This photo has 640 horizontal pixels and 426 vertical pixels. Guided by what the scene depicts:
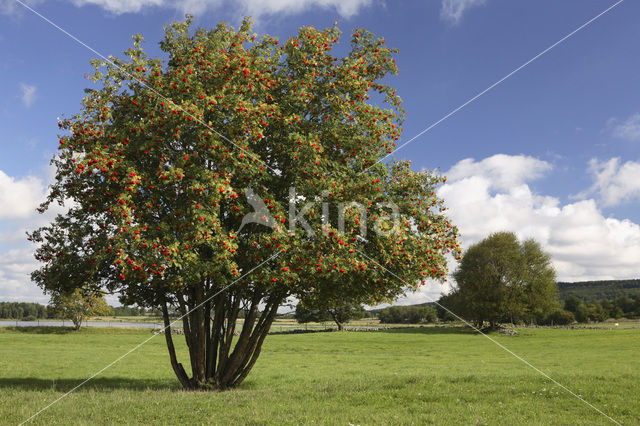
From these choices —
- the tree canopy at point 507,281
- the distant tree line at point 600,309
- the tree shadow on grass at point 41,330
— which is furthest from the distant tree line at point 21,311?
the distant tree line at point 600,309

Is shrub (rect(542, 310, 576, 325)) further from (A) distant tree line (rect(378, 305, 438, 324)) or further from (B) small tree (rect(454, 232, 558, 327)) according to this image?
Result: (B) small tree (rect(454, 232, 558, 327))

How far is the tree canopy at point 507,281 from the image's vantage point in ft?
232

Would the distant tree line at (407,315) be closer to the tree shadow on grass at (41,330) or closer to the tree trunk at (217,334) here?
the tree shadow on grass at (41,330)

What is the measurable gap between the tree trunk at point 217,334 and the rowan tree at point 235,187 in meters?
0.07

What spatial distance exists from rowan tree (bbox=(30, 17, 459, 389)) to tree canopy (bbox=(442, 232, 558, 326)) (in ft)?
195

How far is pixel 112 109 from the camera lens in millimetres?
15070

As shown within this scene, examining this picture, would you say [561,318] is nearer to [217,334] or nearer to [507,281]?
[507,281]

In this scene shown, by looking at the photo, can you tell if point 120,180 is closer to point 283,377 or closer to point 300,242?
point 300,242

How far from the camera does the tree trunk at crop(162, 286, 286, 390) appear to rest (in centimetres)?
1677

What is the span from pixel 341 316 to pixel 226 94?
271 ft

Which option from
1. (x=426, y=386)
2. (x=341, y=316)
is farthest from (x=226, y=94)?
(x=341, y=316)

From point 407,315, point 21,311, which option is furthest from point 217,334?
point 21,311

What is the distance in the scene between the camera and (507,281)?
72.4 metres

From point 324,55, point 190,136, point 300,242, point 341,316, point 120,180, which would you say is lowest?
point 341,316
